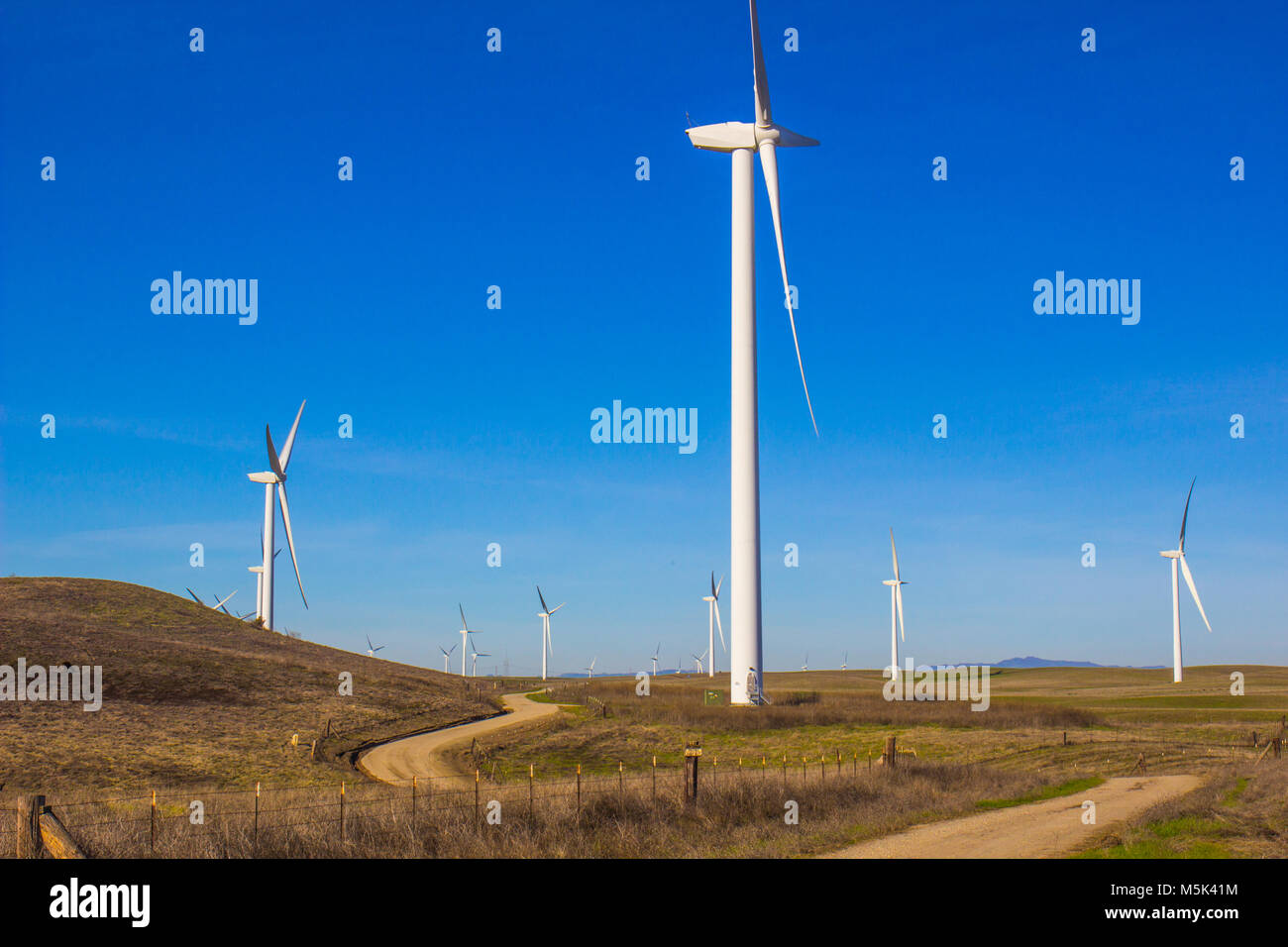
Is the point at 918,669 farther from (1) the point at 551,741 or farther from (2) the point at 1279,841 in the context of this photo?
(2) the point at 1279,841

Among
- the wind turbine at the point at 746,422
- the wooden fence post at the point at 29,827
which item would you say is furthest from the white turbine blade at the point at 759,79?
the wooden fence post at the point at 29,827

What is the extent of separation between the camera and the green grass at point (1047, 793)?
1337 inches

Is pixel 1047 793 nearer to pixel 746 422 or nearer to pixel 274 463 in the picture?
pixel 746 422

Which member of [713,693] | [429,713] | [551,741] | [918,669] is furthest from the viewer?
[918,669]

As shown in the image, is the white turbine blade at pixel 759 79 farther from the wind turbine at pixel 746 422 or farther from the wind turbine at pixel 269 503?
the wind turbine at pixel 269 503

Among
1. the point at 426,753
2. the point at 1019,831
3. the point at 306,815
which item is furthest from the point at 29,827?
the point at 426,753

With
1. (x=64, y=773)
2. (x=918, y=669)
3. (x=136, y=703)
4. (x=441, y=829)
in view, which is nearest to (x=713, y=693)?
(x=136, y=703)

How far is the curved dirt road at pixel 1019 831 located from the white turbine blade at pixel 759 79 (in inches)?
1872

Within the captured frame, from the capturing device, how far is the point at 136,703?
2464 inches

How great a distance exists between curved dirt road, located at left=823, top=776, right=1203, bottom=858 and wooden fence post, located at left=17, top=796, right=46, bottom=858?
15.5 m

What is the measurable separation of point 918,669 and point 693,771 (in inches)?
6398

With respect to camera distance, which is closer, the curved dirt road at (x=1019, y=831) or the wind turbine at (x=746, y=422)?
the curved dirt road at (x=1019, y=831)

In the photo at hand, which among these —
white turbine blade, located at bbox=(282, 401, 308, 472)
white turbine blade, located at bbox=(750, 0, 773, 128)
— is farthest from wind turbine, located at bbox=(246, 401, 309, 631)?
white turbine blade, located at bbox=(750, 0, 773, 128)

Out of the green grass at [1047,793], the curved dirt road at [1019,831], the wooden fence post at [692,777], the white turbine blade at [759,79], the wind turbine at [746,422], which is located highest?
the white turbine blade at [759,79]
